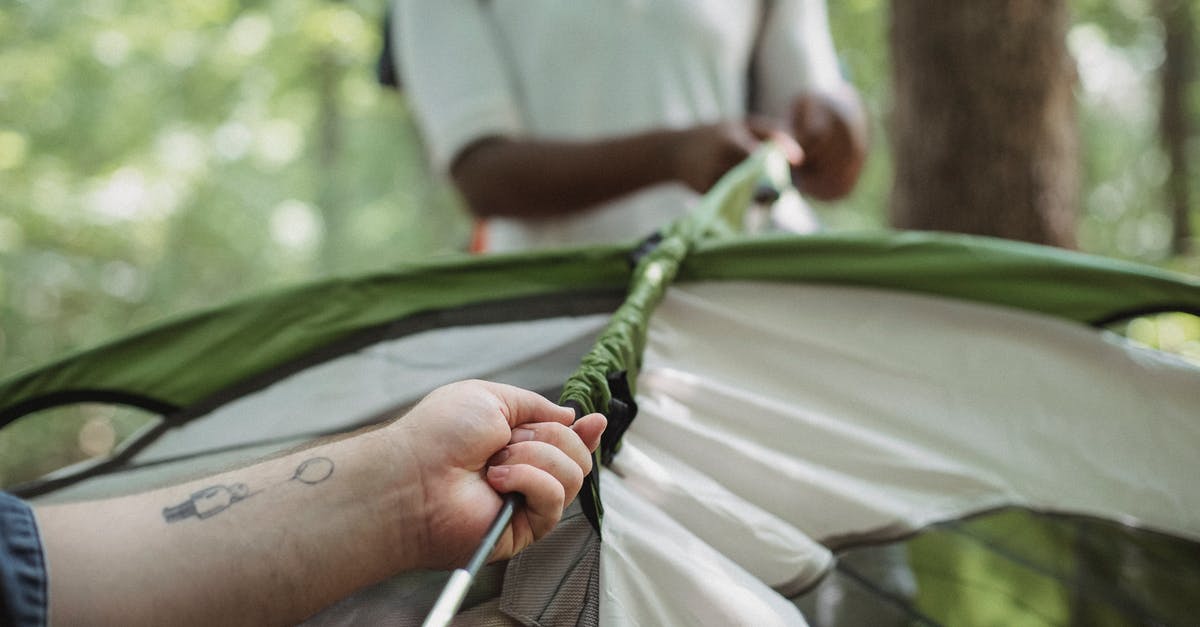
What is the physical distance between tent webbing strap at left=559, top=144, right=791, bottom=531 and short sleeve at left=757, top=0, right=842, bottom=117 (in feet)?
1.05

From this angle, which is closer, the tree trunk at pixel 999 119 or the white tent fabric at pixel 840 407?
the white tent fabric at pixel 840 407

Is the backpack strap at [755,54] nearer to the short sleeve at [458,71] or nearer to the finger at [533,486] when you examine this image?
the short sleeve at [458,71]

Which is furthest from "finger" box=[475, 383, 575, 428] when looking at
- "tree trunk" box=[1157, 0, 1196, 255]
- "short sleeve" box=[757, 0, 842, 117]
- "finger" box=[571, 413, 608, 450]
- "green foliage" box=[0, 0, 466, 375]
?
"tree trunk" box=[1157, 0, 1196, 255]

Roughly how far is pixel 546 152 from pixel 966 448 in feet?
2.75

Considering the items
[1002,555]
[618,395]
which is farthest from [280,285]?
[1002,555]

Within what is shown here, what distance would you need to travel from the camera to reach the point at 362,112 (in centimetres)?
848

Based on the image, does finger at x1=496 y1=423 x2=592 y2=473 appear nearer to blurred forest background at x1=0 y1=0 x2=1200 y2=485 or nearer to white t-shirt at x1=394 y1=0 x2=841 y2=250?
white t-shirt at x1=394 y1=0 x2=841 y2=250

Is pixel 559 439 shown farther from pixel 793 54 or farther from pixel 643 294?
pixel 793 54

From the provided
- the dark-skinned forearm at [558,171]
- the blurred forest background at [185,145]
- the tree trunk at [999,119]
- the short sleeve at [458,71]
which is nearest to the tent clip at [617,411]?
the dark-skinned forearm at [558,171]

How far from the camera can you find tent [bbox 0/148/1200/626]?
87 centimetres

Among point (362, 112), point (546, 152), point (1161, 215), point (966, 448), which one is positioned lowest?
point (1161, 215)

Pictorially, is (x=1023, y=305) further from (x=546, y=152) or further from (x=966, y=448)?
(x=546, y=152)

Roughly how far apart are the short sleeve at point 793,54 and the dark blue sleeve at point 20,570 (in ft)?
4.58

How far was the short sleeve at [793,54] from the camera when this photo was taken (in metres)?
1.57
